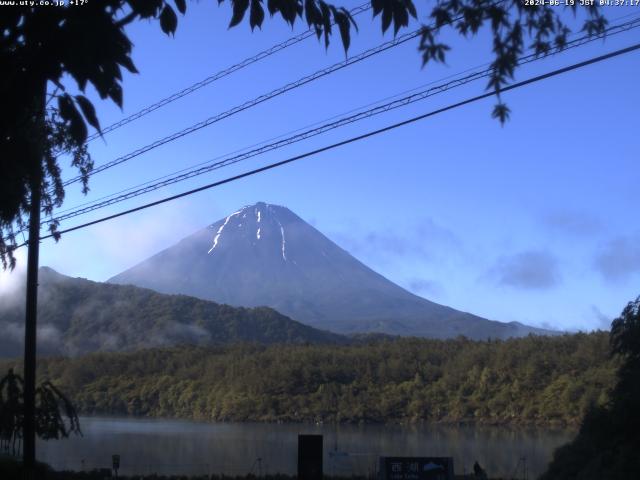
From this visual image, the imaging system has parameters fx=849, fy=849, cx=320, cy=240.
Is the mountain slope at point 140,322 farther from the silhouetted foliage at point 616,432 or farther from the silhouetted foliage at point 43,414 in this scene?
the silhouetted foliage at point 43,414

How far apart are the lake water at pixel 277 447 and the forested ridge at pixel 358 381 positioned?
12.2 feet

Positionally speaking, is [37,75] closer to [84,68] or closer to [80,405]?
[84,68]

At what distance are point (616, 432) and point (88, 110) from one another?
19.3 m

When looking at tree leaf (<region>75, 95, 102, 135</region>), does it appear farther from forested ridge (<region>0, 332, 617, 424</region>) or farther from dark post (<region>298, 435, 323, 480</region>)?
forested ridge (<region>0, 332, 617, 424</region>)

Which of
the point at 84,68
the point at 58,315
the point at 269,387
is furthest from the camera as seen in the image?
the point at 58,315

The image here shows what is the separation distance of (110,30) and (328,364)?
86427mm

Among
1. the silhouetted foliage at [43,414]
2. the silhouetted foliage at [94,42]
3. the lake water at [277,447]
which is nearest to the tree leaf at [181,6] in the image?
the silhouetted foliage at [94,42]

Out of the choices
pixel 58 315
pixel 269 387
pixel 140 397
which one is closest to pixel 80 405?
pixel 140 397

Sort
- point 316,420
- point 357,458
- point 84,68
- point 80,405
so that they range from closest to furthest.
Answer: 1. point 84,68
2. point 357,458
3. point 316,420
4. point 80,405

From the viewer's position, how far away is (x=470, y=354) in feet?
275

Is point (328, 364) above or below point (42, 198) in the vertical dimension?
below

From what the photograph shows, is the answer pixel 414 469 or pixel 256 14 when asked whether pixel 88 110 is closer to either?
pixel 256 14

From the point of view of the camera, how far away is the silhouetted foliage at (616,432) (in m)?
19.1

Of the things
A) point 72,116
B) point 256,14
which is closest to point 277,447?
point 256,14
